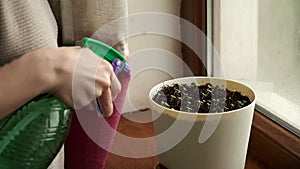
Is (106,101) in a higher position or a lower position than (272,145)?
higher

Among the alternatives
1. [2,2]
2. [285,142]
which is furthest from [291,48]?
[2,2]

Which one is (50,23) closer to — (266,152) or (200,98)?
(200,98)

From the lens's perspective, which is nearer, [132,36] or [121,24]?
[121,24]

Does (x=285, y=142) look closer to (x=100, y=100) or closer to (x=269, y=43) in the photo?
(x=269, y=43)

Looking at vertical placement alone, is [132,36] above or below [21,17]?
below

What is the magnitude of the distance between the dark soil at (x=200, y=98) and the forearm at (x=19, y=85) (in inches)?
15.1

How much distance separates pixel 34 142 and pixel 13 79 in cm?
7

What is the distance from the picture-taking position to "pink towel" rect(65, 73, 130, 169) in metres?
0.81

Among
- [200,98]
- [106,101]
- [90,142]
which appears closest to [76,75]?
[106,101]

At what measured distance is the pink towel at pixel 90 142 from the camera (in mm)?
811

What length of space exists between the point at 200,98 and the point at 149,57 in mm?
289

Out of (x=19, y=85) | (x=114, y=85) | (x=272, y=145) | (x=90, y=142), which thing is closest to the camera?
(x=19, y=85)

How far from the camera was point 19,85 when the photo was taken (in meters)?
0.55

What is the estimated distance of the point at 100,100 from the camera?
2.09ft
